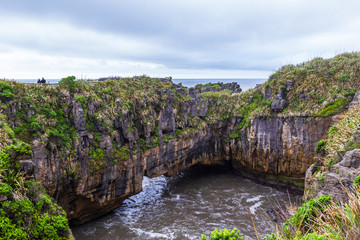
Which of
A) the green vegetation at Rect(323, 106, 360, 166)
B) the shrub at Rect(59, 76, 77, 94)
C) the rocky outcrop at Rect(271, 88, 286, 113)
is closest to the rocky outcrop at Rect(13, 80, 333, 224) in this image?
the rocky outcrop at Rect(271, 88, 286, 113)

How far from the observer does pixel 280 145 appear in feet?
84.4

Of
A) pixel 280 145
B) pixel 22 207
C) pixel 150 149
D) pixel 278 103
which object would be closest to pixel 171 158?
pixel 150 149

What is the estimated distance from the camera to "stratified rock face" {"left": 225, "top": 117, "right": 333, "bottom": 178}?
950 inches

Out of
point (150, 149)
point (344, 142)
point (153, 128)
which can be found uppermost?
point (344, 142)

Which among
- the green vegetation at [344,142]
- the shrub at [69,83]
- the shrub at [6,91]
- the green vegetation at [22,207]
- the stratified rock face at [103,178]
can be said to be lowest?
the stratified rock face at [103,178]

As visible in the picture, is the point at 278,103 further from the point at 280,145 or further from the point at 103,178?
the point at 103,178

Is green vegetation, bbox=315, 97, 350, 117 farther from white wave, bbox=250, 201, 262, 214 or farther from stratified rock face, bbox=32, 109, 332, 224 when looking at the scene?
white wave, bbox=250, 201, 262, 214

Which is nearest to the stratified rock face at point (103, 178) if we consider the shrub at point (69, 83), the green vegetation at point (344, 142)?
the shrub at point (69, 83)

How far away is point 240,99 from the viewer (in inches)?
1211

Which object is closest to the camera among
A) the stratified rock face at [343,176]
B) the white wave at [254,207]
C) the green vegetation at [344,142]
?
the stratified rock face at [343,176]

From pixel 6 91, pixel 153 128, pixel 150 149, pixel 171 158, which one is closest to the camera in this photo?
pixel 6 91

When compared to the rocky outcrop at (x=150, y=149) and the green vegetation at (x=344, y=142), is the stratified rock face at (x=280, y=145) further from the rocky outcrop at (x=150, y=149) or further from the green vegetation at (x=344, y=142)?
Answer: the green vegetation at (x=344, y=142)

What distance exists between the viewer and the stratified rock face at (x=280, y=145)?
24.1 meters

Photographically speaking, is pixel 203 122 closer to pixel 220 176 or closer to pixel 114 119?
pixel 220 176
